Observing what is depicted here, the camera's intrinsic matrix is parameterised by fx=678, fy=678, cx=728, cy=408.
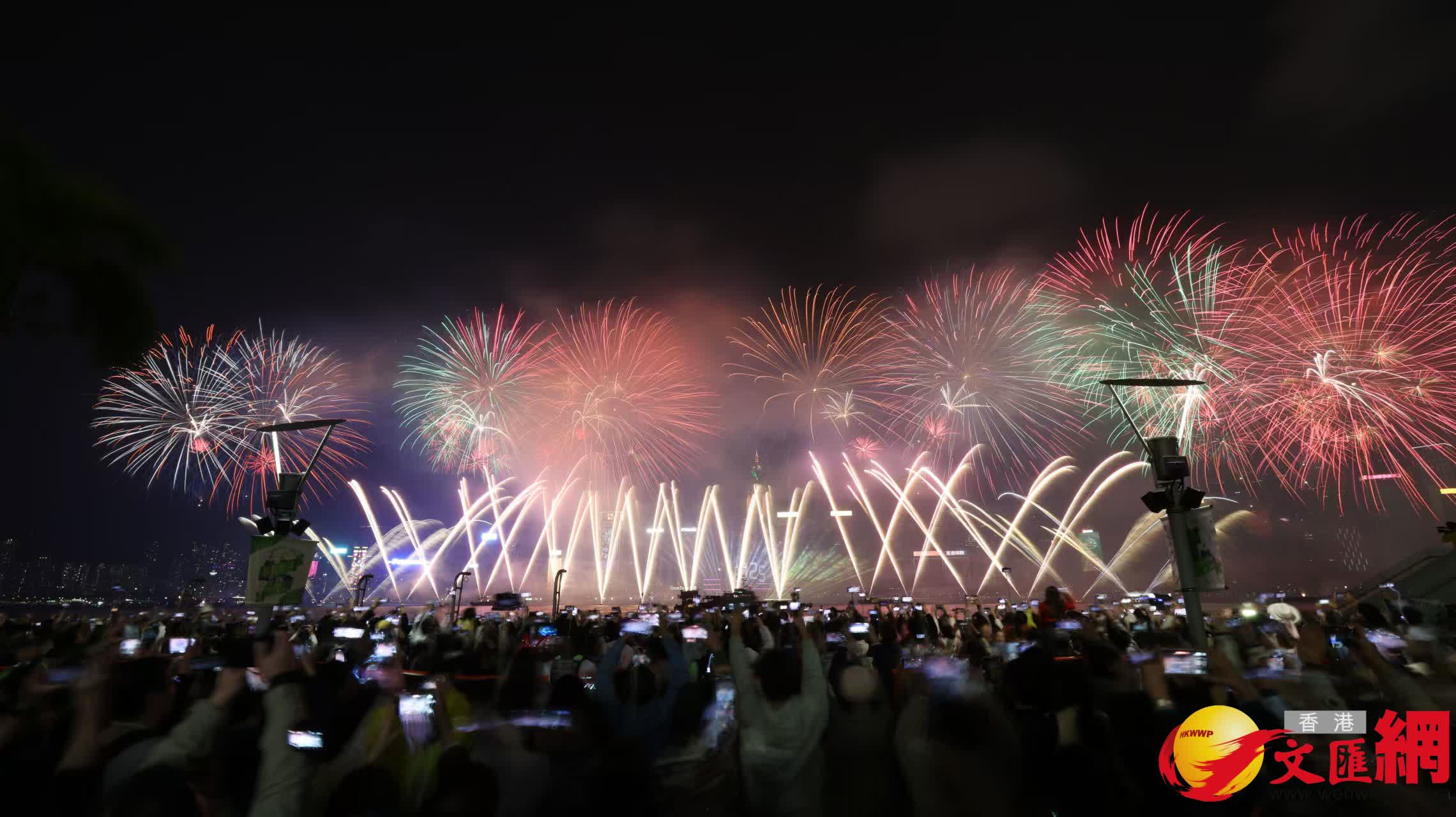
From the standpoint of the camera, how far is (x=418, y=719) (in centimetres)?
557

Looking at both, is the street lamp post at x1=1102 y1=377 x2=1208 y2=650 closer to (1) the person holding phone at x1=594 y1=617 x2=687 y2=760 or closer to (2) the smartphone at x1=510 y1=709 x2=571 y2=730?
(1) the person holding phone at x1=594 y1=617 x2=687 y2=760

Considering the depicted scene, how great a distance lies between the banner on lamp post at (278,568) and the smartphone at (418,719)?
7878 mm

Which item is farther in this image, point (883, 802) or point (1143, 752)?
point (883, 802)

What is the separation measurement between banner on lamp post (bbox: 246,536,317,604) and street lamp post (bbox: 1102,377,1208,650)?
14.8 m

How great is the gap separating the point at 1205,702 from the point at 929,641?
10.5 metres

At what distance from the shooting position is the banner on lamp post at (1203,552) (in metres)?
10.5

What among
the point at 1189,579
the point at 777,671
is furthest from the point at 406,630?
the point at 1189,579

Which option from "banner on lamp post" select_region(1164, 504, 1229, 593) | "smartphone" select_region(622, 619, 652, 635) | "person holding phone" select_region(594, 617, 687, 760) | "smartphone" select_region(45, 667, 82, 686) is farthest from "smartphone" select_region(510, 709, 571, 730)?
"smartphone" select_region(622, 619, 652, 635)

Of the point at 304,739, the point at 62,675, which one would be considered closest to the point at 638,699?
the point at 304,739

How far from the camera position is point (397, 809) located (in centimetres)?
471

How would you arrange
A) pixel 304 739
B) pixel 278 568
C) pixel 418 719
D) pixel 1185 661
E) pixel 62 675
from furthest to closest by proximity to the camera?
pixel 278 568 < pixel 1185 661 < pixel 62 675 < pixel 418 719 < pixel 304 739

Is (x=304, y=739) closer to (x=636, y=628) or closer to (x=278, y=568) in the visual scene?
(x=278, y=568)

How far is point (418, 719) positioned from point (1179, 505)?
11.6 metres

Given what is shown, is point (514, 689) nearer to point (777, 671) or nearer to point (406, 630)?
point (777, 671)
